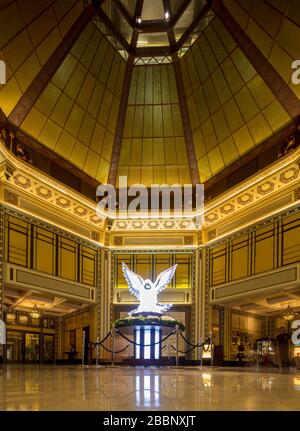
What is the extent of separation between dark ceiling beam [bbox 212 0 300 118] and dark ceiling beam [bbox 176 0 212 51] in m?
0.36

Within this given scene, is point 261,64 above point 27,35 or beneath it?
beneath

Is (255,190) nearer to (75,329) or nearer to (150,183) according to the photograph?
(150,183)

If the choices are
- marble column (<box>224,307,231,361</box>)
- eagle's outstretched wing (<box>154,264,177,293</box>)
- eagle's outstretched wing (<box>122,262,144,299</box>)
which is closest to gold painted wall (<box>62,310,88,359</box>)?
eagle's outstretched wing (<box>122,262,144,299</box>)

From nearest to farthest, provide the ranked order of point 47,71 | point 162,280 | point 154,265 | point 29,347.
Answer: point 47,71
point 162,280
point 154,265
point 29,347

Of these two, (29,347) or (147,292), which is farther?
(29,347)

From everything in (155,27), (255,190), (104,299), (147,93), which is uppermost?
(155,27)

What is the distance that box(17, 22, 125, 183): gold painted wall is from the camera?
17.3 m

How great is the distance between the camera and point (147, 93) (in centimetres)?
2000

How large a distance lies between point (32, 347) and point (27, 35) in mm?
13423

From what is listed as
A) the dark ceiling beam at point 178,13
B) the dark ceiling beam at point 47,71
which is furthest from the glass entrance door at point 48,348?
the dark ceiling beam at point 178,13

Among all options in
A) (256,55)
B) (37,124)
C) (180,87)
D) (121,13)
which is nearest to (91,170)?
(37,124)

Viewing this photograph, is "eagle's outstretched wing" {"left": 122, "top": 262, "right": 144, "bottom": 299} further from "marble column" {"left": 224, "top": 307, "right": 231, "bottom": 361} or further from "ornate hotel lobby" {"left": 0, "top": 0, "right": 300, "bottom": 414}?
"marble column" {"left": 224, "top": 307, "right": 231, "bottom": 361}

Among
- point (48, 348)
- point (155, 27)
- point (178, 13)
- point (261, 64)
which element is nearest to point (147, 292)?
point (48, 348)

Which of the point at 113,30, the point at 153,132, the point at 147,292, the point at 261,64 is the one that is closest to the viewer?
the point at 261,64
